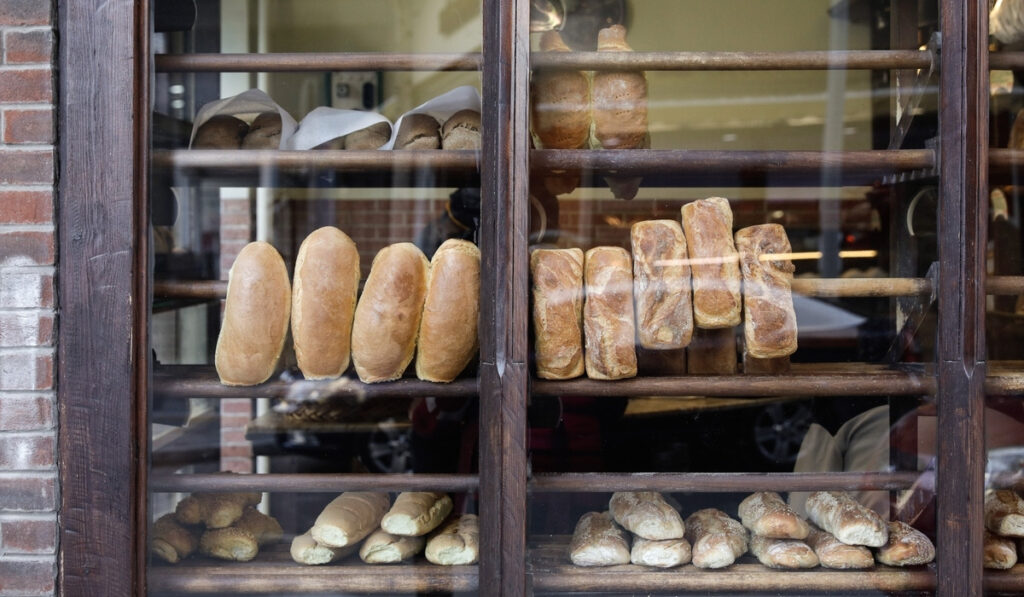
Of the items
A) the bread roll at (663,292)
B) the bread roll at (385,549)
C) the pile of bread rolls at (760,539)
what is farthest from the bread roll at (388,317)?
the pile of bread rolls at (760,539)

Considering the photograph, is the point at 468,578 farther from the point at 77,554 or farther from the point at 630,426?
the point at 77,554

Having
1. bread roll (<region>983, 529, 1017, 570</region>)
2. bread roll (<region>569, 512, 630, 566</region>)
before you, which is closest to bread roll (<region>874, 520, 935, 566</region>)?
bread roll (<region>983, 529, 1017, 570</region>)

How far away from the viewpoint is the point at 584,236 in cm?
174

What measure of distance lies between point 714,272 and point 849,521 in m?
0.61

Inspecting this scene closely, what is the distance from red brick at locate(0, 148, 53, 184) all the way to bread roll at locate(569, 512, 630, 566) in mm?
1319

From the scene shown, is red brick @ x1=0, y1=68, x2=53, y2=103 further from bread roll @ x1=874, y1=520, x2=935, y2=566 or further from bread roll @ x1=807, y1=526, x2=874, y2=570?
bread roll @ x1=874, y1=520, x2=935, y2=566

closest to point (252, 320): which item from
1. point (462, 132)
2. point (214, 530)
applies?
point (214, 530)

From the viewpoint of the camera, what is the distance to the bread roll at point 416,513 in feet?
5.13

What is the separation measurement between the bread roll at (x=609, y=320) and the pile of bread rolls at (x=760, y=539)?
353 millimetres

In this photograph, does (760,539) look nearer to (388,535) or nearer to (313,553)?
(388,535)

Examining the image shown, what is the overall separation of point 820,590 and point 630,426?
0.56 metres

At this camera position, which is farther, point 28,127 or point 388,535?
point 388,535

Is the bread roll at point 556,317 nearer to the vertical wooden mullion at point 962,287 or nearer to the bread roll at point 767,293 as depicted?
the bread roll at point 767,293

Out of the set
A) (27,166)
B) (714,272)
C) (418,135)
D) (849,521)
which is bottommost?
(849,521)
